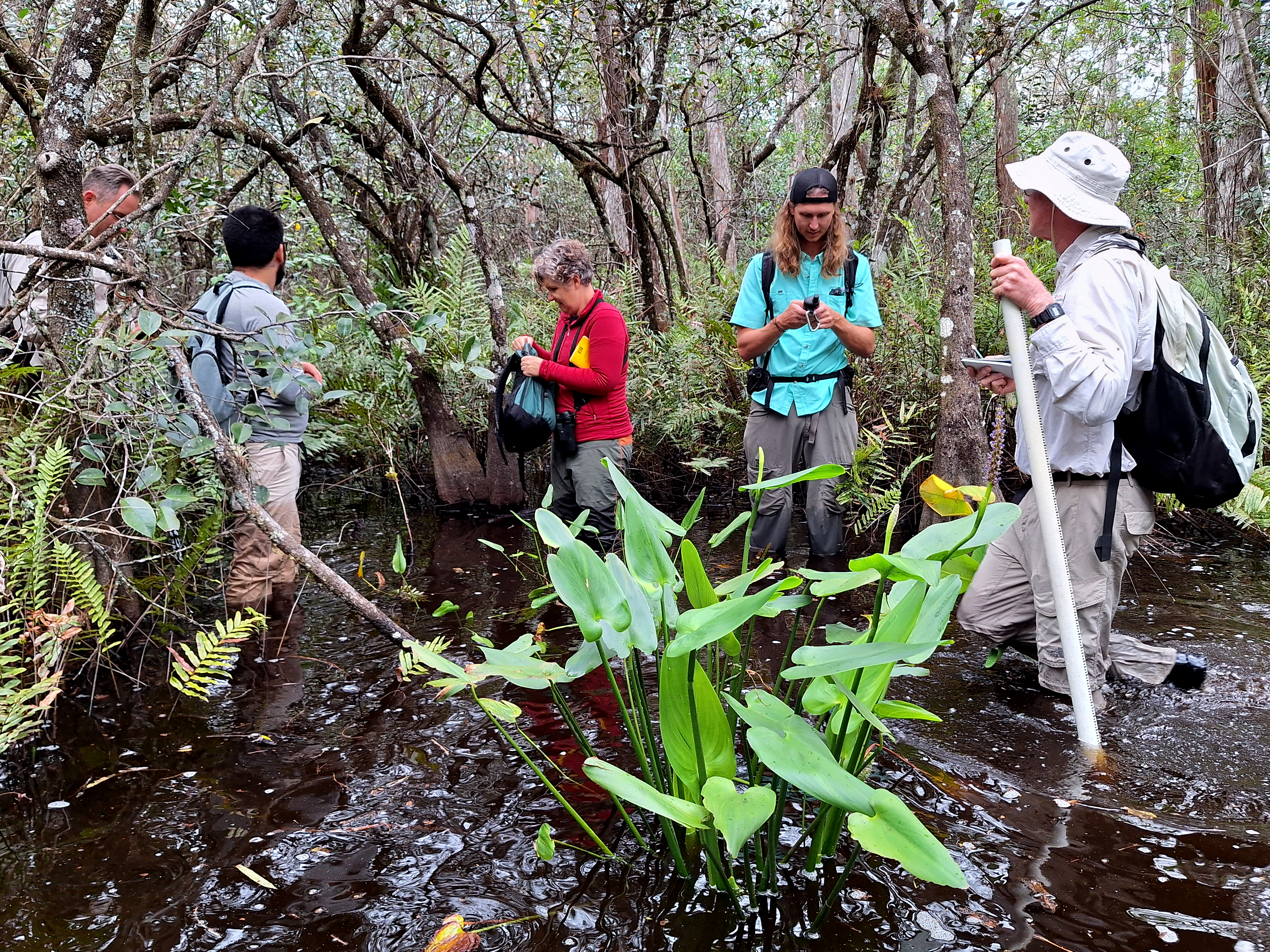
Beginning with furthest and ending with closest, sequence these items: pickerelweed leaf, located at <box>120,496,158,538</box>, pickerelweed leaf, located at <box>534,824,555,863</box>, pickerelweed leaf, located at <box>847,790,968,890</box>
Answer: pickerelweed leaf, located at <box>120,496,158,538</box>, pickerelweed leaf, located at <box>534,824,555,863</box>, pickerelweed leaf, located at <box>847,790,968,890</box>

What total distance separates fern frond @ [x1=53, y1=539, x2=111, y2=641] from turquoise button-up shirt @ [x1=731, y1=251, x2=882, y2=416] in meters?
3.07

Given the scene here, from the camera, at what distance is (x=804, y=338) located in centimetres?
455

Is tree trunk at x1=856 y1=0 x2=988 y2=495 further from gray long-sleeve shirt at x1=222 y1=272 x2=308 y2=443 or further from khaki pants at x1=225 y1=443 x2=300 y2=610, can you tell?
khaki pants at x1=225 y1=443 x2=300 y2=610

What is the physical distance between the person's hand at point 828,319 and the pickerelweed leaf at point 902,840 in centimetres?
299

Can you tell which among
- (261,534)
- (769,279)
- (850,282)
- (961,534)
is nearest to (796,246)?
(769,279)

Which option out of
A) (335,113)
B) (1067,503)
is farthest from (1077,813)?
(335,113)

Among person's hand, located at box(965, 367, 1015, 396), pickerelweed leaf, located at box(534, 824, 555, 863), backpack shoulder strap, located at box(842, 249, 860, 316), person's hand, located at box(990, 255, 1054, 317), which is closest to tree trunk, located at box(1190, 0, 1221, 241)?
backpack shoulder strap, located at box(842, 249, 860, 316)

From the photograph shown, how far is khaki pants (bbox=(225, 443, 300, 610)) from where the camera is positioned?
447 cm

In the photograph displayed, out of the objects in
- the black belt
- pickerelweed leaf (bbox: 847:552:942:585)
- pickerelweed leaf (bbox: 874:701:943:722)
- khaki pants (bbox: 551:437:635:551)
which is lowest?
pickerelweed leaf (bbox: 874:701:943:722)

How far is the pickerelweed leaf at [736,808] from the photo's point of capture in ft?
5.30

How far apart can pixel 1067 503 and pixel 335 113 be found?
6.21 metres

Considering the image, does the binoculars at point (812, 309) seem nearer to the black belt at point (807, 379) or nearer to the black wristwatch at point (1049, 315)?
the black belt at point (807, 379)

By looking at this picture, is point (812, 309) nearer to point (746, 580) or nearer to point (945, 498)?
point (945, 498)

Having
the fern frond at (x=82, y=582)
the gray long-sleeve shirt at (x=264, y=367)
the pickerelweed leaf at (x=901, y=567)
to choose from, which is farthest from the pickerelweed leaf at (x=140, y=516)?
the pickerelweed leaf at (x=901, y=567)
